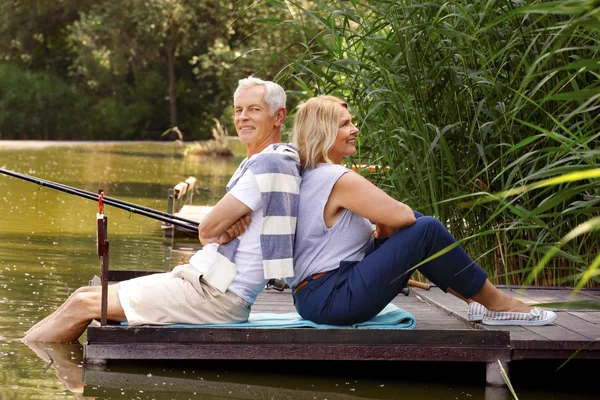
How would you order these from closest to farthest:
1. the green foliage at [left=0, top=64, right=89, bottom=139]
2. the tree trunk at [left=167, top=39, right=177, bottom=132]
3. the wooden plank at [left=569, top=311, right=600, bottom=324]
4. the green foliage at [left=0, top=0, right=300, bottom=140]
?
1. the wooden plank at [left=569, top=311, right=600, bottom=324]
2. the green foliage at [left=0, top=64, right=89, bottom=139]
3. the green foliage at [left=0, top=0, right=300, bottom=140]
4. the tree trunk at [left=167, top=39, right=177, bottom=132]

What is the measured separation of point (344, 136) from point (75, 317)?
4.88 ft

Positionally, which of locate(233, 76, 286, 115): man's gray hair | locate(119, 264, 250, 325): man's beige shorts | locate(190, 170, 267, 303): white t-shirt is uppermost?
locate(233, 76, 286, 115): man's gray hair

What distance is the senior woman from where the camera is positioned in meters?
4.75

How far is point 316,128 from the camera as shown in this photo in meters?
4.80

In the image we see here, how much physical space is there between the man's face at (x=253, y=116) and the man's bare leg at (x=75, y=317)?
90 cm

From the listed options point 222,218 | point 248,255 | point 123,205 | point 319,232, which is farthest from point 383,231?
point 123,205

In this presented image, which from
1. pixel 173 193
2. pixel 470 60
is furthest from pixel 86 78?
pixel 470 60

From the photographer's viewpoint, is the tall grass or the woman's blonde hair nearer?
the woman's blonde hair

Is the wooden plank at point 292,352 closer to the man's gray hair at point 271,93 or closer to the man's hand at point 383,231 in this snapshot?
the man's hand at point 383,231

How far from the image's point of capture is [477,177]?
606 cm

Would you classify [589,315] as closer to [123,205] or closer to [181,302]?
[181,302]

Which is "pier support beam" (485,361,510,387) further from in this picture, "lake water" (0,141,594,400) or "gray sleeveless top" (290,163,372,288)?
"gray sleeveless top" (290,163,372,288)

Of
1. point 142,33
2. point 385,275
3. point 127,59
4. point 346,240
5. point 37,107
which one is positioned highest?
point 142,33

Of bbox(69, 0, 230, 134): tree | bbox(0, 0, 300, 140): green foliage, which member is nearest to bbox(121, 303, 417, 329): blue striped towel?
bbox(0, 0, 300, 140): green foliage
